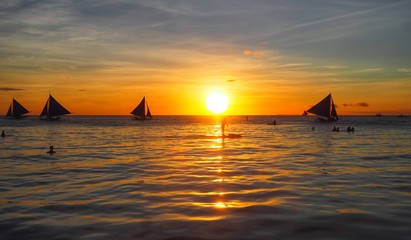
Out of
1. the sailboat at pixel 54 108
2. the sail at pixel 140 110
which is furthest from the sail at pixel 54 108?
the sail at pixel 140 110

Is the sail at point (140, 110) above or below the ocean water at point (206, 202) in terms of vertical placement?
above

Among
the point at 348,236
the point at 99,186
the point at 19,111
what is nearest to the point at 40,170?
the point at 99,186

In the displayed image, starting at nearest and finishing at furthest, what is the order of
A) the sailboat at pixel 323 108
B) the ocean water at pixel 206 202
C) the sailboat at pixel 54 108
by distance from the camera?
the ocean water at pixel 206 202
the sailboat at pixel 323 108
the sailboat at pixel 54 108

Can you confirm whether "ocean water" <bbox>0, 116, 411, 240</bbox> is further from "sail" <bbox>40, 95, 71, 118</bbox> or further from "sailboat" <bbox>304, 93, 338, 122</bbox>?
"sail" <bbox>40, 95, 71, 118</bbox>

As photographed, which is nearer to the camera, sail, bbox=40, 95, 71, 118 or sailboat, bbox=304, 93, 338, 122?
sailboat, bbox=304, 93, 338, 122

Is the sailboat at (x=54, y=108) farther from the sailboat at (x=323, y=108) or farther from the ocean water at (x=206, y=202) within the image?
→ the ocean water at (x=206, y=202)

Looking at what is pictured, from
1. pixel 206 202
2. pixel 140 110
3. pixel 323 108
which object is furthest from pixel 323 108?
pixel 206 202

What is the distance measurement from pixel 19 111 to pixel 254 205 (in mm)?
146619

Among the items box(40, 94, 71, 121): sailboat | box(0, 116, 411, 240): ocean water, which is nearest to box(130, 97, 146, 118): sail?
box(40, 94, 71, 121): sailboat

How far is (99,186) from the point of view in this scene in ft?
52.5

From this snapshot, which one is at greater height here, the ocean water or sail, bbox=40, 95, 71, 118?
sail, bbox=40, 95, 71, 118

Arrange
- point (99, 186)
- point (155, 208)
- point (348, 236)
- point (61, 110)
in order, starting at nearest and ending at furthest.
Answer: point (348, 236), point (155, 208), point (99, 186), point (61, 110)

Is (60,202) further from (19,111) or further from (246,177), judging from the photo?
(19,111)

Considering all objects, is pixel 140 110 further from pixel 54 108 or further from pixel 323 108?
pixel 323 108
